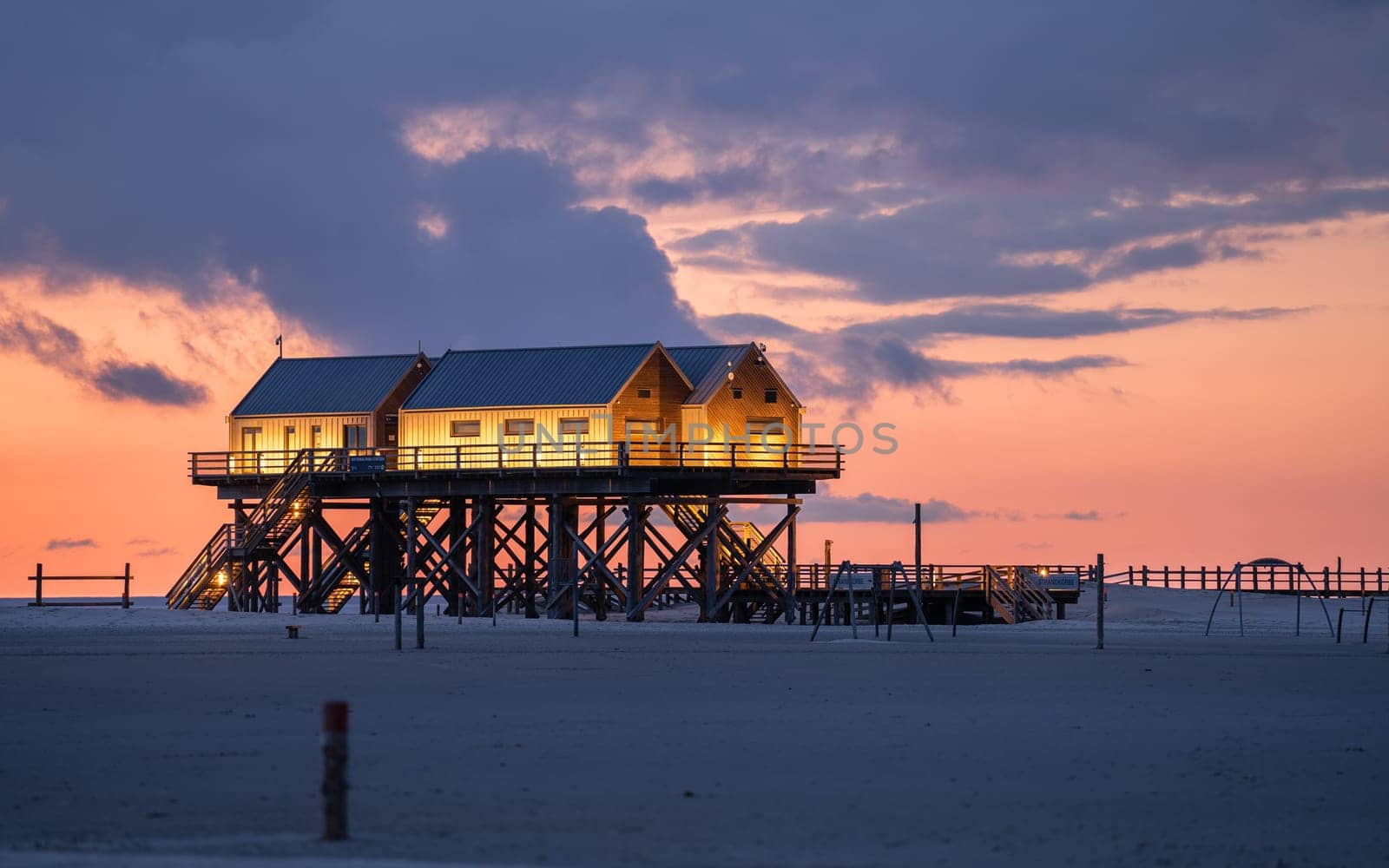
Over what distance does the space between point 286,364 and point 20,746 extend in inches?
2145

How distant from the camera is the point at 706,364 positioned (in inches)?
2547

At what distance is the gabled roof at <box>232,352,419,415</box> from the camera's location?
224 ft

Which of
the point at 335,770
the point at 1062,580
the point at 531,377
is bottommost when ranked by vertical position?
the point at 335,770

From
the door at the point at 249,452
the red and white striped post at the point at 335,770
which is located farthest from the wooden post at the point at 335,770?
the door at the point at 249,452

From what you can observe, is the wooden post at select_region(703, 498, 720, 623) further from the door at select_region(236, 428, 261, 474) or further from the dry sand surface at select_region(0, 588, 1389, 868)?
the dry sand surface at select_region(0, 588, 1389, 868)

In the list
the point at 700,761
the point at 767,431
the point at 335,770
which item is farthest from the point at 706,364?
the point at 335,770

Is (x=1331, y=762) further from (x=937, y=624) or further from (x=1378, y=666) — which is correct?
(x=937, y=624)

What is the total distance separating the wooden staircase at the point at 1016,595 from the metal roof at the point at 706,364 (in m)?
10.7

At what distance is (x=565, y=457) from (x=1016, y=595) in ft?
52.3

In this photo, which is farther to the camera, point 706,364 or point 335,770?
point 706,364

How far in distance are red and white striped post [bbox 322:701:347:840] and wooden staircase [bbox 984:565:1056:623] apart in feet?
170

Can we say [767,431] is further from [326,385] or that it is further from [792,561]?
[326,385]

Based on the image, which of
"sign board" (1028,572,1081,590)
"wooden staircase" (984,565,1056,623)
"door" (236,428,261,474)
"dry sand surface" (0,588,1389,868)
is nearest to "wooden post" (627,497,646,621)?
"wooden staircase" (984,565,1056,623)

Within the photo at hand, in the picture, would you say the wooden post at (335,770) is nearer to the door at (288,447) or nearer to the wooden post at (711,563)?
the wooden post at (711,563)
